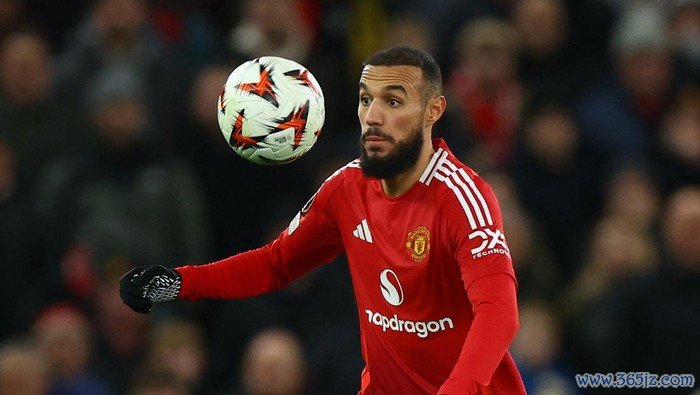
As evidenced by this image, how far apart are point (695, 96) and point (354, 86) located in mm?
2409

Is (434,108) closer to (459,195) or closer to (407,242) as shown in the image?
(459,195)

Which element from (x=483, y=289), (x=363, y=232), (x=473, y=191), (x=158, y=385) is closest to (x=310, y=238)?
(x=363, y=232)

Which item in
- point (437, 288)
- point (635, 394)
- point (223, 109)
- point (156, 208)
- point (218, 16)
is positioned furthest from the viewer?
point (218, 16)

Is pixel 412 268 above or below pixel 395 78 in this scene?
below

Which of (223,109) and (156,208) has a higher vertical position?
(223,109)

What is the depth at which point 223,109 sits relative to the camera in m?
6.34

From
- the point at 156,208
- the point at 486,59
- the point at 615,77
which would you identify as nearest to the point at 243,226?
the point at 156,208

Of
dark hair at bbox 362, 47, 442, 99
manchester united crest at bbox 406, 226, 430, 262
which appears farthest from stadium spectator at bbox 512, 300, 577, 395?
dark hair at bbox 362, 47, 442, 99

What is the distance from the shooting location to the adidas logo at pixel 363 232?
6.13 meters

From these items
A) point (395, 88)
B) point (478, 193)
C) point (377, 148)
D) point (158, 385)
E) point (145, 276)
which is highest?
point (395, 88)

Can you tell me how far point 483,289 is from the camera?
545 cm

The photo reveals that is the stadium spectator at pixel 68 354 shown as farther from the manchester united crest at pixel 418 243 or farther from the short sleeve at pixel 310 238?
the manchester united crest at pixel 418 243

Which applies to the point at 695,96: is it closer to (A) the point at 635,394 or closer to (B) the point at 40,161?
(A) the point at 635,394

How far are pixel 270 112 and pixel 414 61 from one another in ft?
2.33
